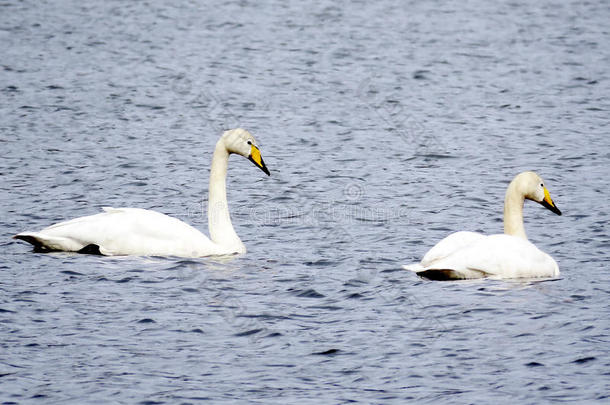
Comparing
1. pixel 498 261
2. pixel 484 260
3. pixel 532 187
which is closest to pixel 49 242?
pixel 484 260

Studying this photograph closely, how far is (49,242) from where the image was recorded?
13.3 meters

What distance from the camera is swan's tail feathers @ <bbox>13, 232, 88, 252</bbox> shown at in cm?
1311

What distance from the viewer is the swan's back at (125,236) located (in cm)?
1331

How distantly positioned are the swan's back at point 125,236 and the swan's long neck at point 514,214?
331cm

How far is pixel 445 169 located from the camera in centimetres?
1805

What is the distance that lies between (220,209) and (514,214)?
3.24 meters

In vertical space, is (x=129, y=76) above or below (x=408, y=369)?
above

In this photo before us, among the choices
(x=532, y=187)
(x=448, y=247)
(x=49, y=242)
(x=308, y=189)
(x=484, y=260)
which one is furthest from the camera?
(x=308, y=189)

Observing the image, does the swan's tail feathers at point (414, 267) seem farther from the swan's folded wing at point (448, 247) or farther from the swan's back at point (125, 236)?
the swan's back at point (125, 236)

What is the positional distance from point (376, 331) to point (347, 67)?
1477 cm

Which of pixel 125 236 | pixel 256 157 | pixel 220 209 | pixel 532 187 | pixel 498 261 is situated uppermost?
pixel 256 157

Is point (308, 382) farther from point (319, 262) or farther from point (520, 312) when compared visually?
point (319, 262)

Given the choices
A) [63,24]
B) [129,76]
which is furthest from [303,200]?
[63,24]

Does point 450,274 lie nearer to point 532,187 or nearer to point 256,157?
point 532,187
